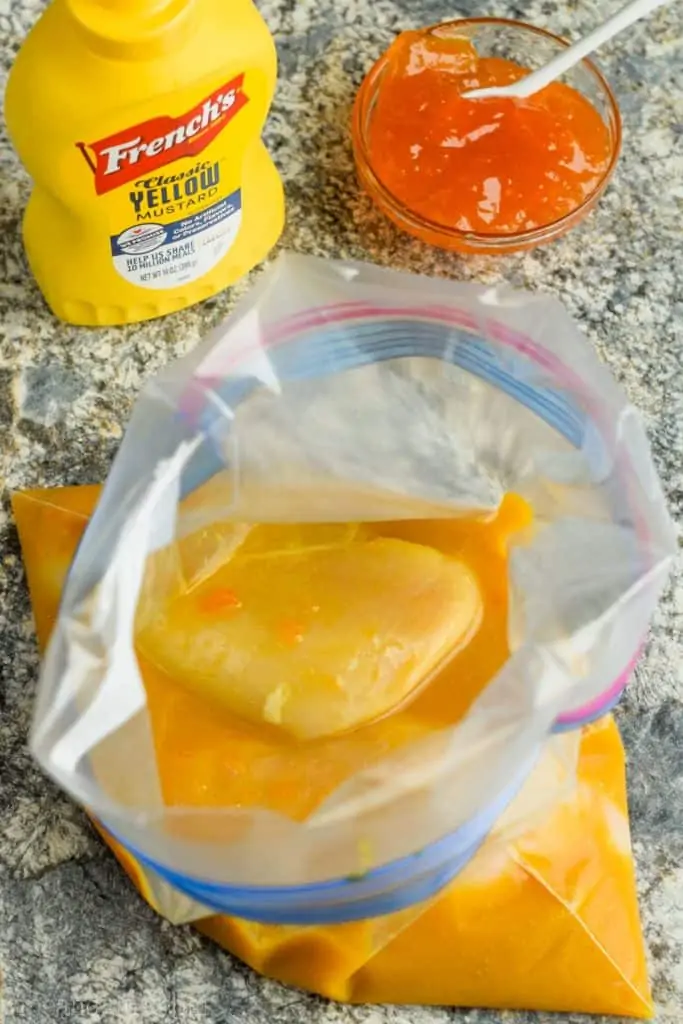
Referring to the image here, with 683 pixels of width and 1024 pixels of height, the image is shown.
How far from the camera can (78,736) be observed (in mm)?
485

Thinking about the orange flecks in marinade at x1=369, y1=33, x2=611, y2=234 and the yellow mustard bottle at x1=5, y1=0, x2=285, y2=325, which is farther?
the orange flecks in marinade at x1=369, y1=33, x2=611, y2=234

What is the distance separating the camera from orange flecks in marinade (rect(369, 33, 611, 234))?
687 mm

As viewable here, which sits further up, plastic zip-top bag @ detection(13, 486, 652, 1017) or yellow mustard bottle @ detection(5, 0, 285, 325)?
yellow mustard bottle @ detection(5, 0, 285, 325)

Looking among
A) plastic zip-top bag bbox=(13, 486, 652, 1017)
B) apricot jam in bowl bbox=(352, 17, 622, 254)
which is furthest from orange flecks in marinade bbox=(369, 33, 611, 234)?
plastic zip-top bag bbox=(13, 486, 652, 1017)

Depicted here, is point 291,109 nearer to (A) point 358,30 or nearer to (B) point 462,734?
(A) point 358,30

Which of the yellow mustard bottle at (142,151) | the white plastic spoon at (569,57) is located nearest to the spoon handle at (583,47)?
the white plastic spoon at (569,57)

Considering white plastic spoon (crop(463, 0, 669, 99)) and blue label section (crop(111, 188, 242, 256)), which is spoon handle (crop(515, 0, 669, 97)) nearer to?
white plastic spoon (crop(463, 0, 669, 99))

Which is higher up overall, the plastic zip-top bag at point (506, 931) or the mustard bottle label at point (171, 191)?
the mustard bottle label at point (171, 191)

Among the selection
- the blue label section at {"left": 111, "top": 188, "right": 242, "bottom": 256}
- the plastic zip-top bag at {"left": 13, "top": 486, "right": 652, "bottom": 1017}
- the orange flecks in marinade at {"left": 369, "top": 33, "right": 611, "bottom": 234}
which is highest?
the blue label section at {"left": 111, "top": 188, "right": 242, "bottom": 256}

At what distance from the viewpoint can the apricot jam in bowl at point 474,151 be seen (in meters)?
0.69

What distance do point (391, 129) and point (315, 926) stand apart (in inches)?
17.8

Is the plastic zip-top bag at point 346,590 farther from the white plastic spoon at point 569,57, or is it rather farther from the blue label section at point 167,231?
the white plastic spoon at point 569,57

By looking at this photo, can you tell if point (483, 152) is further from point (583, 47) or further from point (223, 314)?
point (223, 314)

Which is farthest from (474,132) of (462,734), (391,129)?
(462,734)
